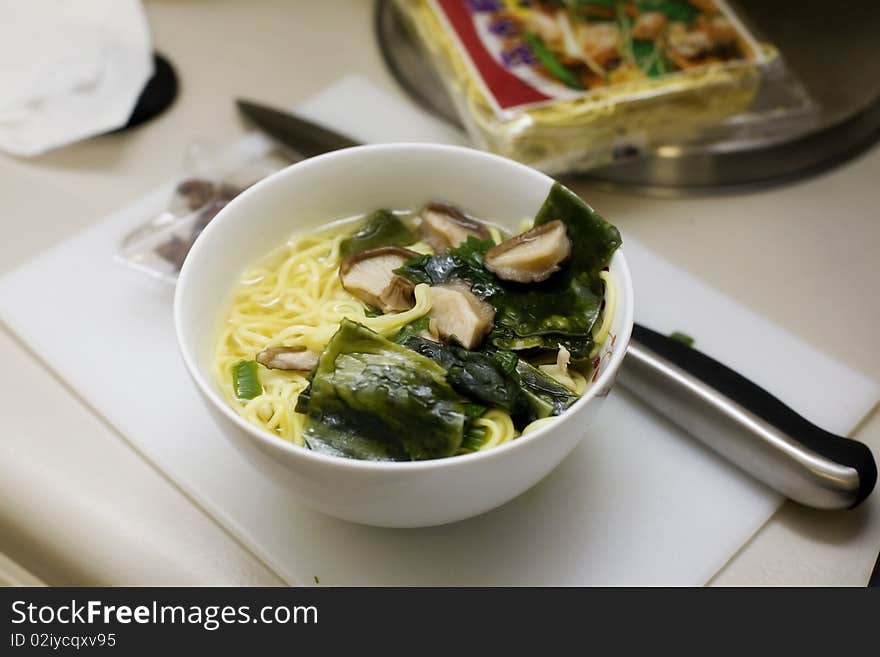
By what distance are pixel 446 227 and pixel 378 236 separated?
9 cm

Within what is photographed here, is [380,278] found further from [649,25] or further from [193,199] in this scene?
[649,25]

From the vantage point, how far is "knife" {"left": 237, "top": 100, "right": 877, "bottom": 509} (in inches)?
38.0

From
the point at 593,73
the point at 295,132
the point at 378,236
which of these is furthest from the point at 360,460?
the point at 593,73

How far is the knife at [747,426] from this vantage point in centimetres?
97

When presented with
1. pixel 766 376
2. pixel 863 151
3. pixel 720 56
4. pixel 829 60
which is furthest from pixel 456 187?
pixel 829 60

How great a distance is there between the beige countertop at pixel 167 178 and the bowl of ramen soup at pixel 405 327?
14 cm

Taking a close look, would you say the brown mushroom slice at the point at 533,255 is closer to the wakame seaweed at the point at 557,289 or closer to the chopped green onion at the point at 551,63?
the wakame seaweed at the point at 557,289

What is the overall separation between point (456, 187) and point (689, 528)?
1.64 ft

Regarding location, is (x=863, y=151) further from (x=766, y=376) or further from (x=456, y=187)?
(x=456, y=187)

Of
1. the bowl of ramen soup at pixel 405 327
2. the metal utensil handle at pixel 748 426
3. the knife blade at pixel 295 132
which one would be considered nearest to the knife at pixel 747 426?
the metal utensil handle at pixel 748 426

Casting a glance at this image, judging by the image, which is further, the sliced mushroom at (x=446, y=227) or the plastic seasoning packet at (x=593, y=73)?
the plastic seasoning packet at (x=593, y=73)

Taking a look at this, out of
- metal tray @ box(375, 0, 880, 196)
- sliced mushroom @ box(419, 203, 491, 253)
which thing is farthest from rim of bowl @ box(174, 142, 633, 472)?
metal tray @ box(375, 0, 880, 196)

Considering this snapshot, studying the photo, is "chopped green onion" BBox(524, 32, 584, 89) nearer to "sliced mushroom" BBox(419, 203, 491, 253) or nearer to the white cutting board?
the white cutting board

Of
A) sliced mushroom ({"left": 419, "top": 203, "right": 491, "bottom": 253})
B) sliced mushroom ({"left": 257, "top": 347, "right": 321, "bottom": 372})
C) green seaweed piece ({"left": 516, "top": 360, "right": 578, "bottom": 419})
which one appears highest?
green seaweed piece ({"left": 516, "top": 360, "right": 578, "bottom": 419})
